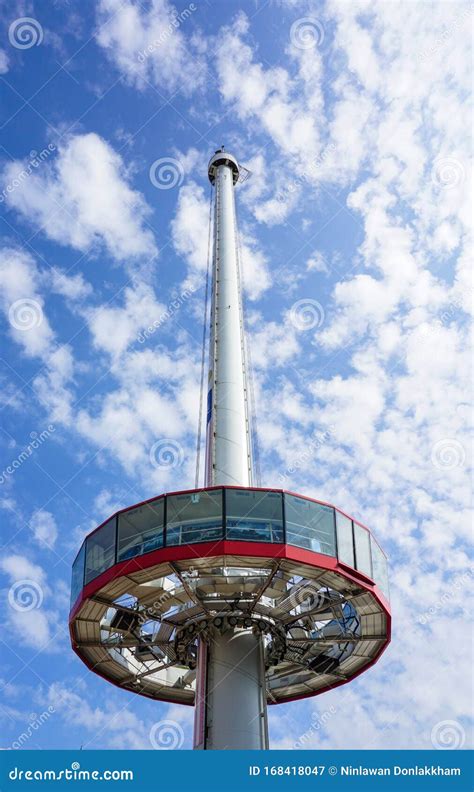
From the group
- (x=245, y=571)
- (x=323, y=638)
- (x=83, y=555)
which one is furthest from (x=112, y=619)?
(x=323, y=638)

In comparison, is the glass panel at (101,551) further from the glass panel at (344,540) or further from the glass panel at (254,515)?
the glass panel at (344,540)

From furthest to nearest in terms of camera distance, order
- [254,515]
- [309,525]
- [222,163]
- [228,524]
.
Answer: [222,163]
[309,525]
[254,515]
[228,524]

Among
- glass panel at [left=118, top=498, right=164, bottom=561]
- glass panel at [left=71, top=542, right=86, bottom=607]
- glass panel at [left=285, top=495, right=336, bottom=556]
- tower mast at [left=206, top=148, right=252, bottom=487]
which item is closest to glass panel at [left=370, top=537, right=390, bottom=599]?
glass panel at [left=285, top=495, right=336, bottom=556]

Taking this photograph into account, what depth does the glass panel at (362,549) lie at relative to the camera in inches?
1394

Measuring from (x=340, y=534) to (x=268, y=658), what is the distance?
7918 millimetres

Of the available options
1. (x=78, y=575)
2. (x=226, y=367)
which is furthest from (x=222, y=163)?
(x=78, y=575)

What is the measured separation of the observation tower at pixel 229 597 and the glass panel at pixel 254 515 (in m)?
0.05

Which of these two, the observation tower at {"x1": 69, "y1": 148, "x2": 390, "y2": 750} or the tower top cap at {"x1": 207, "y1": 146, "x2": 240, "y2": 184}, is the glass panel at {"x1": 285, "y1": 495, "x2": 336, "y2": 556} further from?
the tower top cap at {"x1": 207, "y1": 146, "x2": 240, "y2": 184}

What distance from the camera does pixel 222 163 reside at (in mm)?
64438

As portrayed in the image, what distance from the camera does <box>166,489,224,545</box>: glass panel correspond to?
33.0 m

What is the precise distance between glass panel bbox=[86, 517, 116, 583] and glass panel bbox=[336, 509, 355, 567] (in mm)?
9472

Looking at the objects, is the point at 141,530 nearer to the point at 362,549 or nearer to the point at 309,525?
the point at 309,525

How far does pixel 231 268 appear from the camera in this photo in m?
54.6

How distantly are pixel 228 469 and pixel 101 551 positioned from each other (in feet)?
27.8
